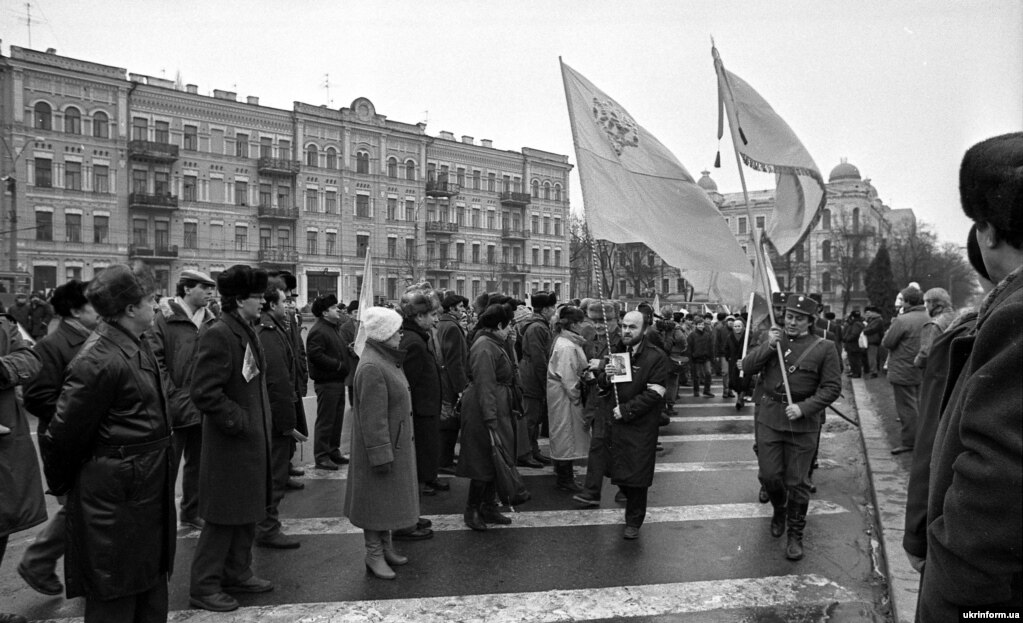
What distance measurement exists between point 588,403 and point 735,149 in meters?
3.35

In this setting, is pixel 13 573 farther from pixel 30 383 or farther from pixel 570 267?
pixel 570 267

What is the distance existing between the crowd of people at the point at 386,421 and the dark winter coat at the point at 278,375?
0.02m

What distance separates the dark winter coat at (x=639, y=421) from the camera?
573 centimetres

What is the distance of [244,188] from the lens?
4566cm

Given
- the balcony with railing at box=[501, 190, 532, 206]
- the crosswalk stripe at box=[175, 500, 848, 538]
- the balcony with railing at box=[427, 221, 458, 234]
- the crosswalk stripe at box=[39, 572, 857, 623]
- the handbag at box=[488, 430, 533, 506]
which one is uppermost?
the balcony with railing at box=[501, 190, 532, 206]

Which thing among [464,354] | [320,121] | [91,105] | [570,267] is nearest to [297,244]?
[320,121]

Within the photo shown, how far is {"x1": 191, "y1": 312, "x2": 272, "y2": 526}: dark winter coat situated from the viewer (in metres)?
4.27

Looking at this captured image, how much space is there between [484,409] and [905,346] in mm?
6473

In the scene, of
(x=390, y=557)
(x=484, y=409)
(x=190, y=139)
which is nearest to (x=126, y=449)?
(x=390, y=557)

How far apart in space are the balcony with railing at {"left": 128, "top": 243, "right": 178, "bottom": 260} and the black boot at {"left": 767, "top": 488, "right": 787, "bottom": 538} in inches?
1709

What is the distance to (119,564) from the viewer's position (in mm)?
3230

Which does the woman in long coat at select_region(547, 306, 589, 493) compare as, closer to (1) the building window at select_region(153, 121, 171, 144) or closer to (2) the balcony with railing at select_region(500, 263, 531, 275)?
(1) the building window at select_region(153, 121, 171, 144)

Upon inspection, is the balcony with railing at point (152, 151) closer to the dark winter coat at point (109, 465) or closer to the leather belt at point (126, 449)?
the dark winter coat at point (109, 465)

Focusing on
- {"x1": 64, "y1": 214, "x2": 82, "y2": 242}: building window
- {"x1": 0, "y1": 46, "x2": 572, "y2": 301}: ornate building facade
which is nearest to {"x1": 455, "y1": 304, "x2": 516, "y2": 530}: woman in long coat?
{"x1": 0, "y1": 46, "x2": 572, "y2": 301}: ornate building facade
